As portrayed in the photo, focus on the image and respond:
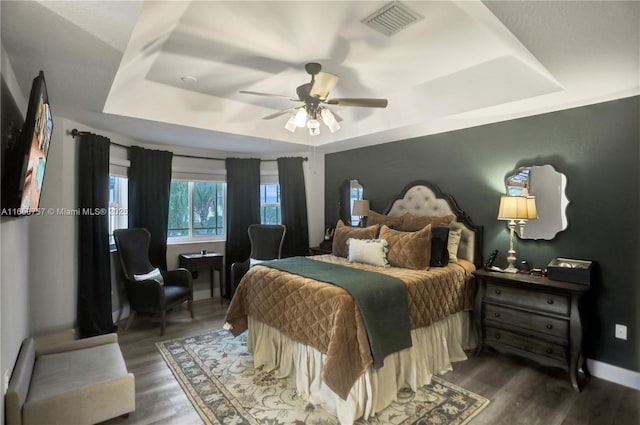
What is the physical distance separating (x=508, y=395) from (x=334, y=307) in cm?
151

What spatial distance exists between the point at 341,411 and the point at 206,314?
2677 mm

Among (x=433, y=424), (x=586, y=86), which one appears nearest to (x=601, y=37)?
(x=586, y=86)

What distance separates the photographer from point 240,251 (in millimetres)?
5070

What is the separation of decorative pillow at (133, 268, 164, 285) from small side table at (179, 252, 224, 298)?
49 centimetres

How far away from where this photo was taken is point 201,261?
179 inches

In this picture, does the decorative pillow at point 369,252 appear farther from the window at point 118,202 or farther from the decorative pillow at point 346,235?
the window at point 118,202

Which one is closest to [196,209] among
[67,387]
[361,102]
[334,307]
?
[67,387]

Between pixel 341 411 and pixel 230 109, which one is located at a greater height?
pixel 230 109

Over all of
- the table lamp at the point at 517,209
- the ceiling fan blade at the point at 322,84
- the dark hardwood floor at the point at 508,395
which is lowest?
the dark hardwood floor at the point at 508,395

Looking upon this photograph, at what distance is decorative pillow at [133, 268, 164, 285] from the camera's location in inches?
149

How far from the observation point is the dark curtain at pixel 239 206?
5016 millimetres

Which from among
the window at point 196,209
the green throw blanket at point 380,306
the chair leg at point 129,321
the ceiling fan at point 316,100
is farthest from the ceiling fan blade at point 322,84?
the chair leg at point 129,321

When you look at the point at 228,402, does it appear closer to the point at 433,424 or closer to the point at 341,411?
the point at 341,411

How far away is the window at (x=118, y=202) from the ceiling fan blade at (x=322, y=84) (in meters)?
2.98
